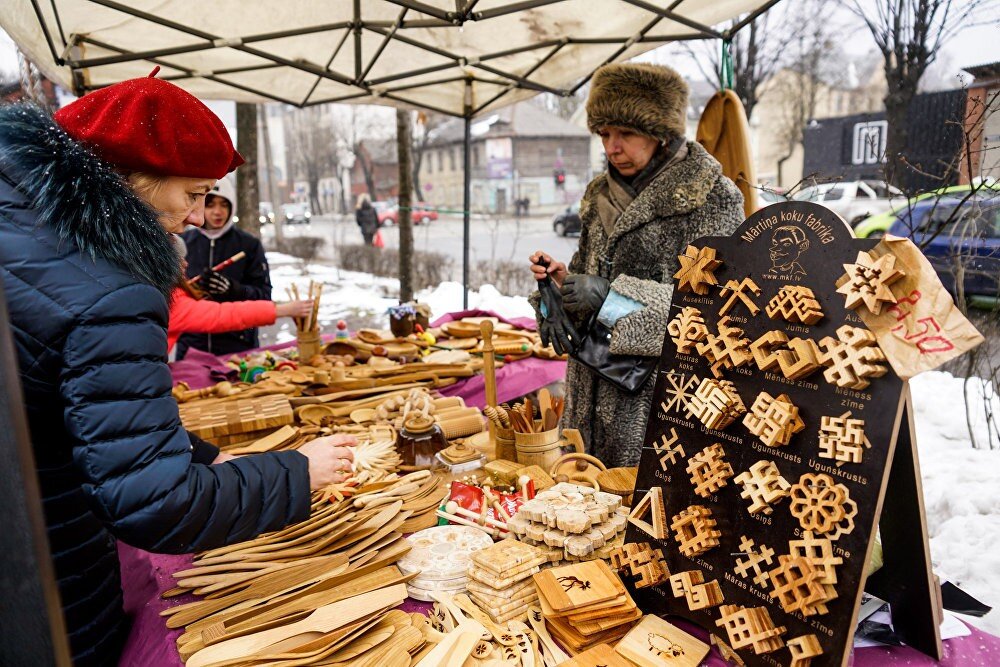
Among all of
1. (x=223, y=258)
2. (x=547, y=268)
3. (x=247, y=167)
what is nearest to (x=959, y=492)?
(x=547, y=268)

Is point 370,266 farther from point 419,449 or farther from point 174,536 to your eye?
point 174,536

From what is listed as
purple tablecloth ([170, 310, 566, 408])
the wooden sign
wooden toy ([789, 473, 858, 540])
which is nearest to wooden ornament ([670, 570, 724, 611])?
the wooden sign

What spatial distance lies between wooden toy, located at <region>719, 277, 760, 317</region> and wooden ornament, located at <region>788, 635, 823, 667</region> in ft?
1.80

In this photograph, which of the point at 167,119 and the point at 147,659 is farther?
the point at 147,659

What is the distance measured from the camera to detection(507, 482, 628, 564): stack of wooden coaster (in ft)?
4.40

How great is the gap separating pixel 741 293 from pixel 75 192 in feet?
3.90

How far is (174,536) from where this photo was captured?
1080 millimetres

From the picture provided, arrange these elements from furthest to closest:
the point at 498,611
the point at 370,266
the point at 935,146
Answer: the point at 370,266 → the point at 935,146 → the point at 498,611

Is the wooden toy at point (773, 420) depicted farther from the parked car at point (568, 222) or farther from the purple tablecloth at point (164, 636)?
the parked car at point (568, 222)

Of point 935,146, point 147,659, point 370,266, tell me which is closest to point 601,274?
point 147,659

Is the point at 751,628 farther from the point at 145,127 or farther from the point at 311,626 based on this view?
the point at 145,127

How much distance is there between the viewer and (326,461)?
1.31 meters

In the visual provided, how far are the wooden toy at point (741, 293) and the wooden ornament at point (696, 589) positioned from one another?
0.50 m

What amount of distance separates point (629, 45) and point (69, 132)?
316 centimetres
